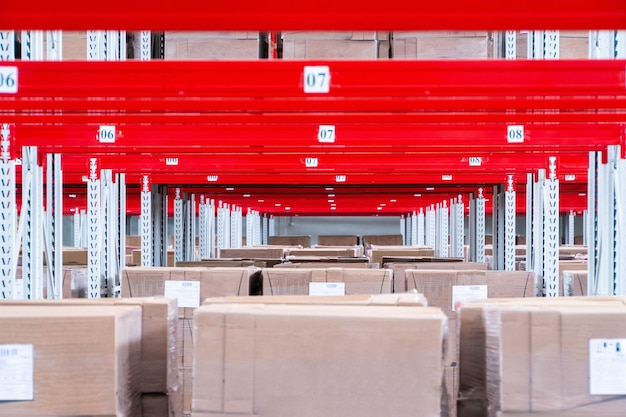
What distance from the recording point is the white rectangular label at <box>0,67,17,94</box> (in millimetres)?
3367

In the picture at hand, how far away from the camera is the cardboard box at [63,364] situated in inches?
104

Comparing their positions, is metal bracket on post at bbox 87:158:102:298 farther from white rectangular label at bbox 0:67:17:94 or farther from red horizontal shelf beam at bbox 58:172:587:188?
white rectangular label at bbox 0:67:17:94

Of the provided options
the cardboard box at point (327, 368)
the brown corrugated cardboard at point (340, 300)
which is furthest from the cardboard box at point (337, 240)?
the cardboard box at point (327, 368)

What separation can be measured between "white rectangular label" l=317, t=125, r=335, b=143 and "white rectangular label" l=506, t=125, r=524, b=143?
109 centimetres

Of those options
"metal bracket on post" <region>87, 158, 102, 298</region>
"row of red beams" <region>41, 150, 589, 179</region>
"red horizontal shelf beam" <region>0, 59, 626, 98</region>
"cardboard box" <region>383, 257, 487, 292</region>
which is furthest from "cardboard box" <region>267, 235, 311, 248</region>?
"red horizontal shelf beam" <region>0, 59, 626, 98</region>

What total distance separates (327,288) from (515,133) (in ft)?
5.47

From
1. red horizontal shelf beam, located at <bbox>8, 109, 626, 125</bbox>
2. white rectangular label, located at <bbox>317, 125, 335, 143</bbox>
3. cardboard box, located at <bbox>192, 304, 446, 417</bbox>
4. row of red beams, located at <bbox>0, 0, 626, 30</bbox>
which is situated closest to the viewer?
row of red beams, located at <bbox>0, 0, 626, 30</bbox>

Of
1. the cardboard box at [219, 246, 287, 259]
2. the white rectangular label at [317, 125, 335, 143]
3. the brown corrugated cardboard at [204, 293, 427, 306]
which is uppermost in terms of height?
the white rectangular label at [317, 125, 335, 143]

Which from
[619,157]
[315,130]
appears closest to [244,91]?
[315,130]

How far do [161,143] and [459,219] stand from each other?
9.50m

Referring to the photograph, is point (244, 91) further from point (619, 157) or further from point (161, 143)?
point (619, 157)

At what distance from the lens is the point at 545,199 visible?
7250 mm

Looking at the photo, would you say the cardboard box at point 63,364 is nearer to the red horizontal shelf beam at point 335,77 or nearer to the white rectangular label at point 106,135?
the red horizontal shelf beam at point 335,77

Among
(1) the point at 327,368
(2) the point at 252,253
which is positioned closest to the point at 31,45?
(1) the point at 327,368
